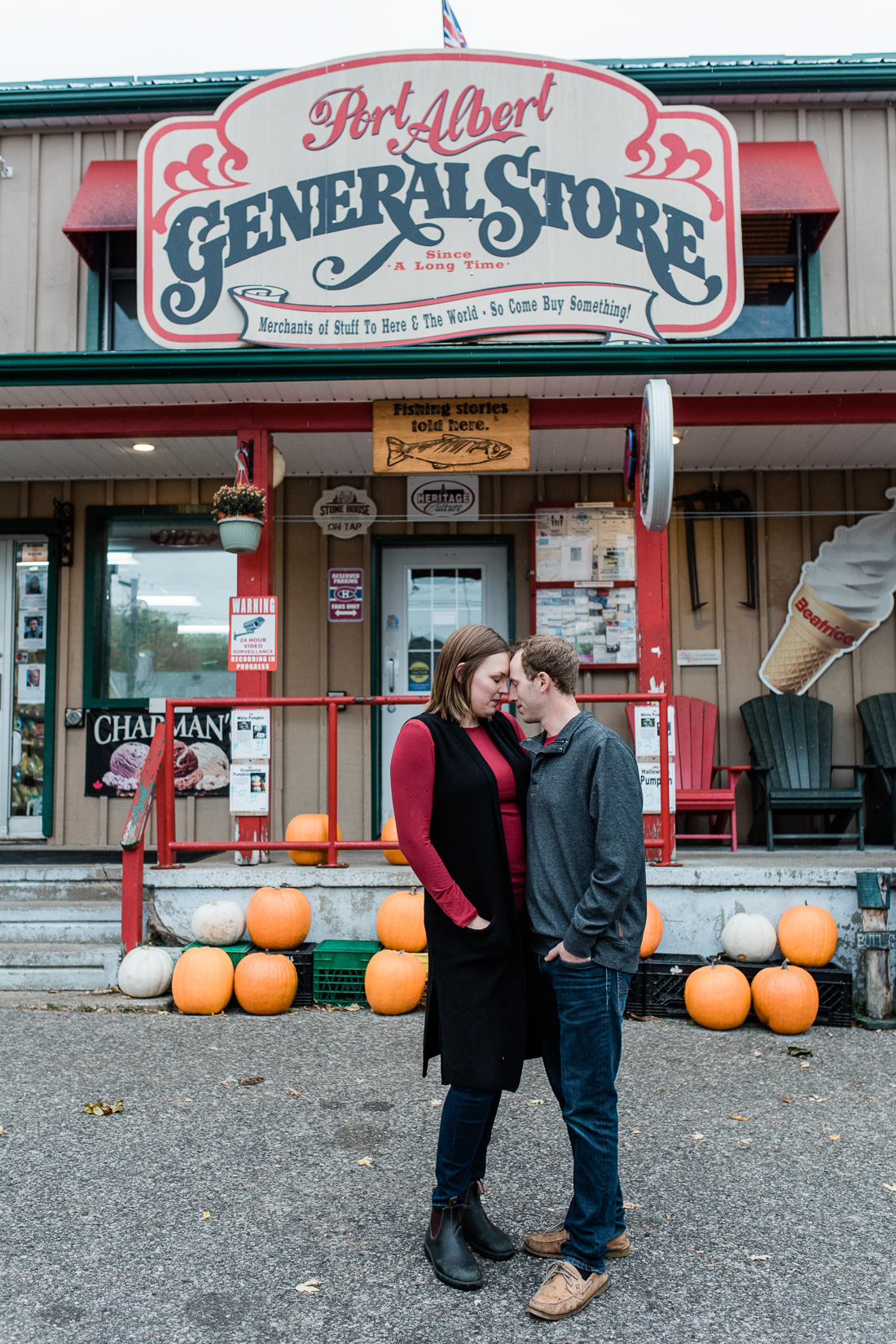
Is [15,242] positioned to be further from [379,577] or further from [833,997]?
[833,997]

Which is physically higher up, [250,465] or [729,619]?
[250,465]

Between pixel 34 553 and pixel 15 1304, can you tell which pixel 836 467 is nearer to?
pixel 34 553

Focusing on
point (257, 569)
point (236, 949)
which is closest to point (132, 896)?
point (236, 949)

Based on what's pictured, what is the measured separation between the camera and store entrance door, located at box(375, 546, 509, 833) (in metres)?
7.69

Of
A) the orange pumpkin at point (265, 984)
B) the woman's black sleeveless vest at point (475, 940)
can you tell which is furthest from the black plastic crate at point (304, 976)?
the woman's black sleeveless vest at point (475, 940)

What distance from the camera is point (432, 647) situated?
7707 millimetres

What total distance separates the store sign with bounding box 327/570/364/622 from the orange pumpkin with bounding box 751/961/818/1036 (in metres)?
4.16

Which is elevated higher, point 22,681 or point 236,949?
point 22,681

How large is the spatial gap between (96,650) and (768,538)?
5361 mm

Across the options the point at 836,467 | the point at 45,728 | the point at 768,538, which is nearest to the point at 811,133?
the point at 836,467

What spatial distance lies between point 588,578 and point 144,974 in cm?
433

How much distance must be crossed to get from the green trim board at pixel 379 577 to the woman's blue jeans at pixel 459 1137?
501 cm

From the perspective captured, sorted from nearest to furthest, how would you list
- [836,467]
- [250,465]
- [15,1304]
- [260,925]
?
[15,1304] → [260,925] → [250,465] → [836,467]

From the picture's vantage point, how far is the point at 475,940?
2.53 m
